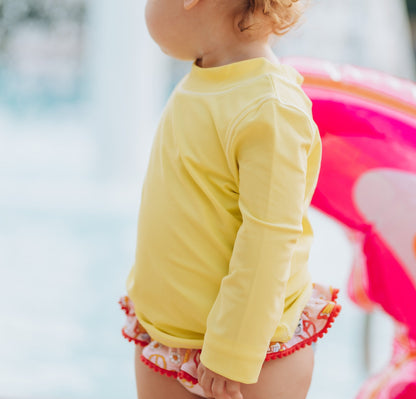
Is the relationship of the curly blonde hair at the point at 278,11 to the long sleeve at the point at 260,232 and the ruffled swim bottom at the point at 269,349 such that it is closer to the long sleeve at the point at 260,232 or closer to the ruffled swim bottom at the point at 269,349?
the long sleeve at the point at 260,232

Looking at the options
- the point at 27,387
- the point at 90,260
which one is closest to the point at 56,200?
the point at 90,260

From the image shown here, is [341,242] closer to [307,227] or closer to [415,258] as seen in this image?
[415,258]

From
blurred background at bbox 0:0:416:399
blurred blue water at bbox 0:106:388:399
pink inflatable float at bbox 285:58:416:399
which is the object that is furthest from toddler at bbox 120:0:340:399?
blurred blue water at bbox 0:106:388:399

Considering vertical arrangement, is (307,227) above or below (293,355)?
above

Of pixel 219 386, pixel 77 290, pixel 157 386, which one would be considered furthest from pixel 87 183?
pixel 219 386

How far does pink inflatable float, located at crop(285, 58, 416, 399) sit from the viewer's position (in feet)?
3.12

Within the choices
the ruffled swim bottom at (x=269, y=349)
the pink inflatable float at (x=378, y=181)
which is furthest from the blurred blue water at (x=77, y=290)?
the ruffled swim bottom at (x=269, y=349)

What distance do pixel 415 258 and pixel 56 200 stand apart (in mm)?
3400

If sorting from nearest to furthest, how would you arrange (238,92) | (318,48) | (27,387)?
(238,92) < (27,387) < (318,48)

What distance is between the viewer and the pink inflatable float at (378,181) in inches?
37.4

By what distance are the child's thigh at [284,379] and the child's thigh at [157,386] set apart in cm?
7

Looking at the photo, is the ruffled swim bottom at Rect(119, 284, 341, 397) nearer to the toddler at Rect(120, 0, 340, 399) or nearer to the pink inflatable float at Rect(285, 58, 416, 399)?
the toddler at Rect(120, 0, 340, 399)

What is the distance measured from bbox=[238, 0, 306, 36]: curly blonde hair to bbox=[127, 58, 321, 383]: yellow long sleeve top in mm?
48

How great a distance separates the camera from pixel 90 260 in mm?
2881
